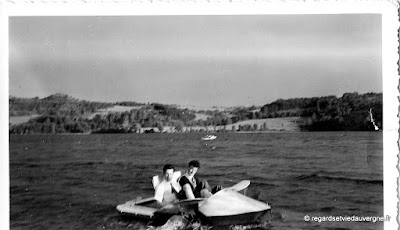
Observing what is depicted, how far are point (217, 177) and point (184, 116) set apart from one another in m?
0.18

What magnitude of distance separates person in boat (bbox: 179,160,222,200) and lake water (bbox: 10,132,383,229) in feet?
0.06

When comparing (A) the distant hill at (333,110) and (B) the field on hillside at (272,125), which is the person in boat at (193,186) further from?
(A) the distant hill at (333,110)

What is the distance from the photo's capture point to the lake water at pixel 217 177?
1.29 m

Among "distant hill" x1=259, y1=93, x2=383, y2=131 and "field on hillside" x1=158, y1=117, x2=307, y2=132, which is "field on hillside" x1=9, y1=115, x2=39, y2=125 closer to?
"field on hillside" x1=158, y1=117, x2=307, y2=132

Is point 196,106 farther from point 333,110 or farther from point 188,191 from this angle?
point 333,110

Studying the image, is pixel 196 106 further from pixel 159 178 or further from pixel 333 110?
pixel 333 110

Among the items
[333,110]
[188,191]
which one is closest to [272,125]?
[333,110]

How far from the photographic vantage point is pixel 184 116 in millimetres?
1302

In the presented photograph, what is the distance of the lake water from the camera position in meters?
1.29

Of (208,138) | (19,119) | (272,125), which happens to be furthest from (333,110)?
(19,119)

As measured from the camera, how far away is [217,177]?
1.29m

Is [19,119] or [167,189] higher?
[19,119]

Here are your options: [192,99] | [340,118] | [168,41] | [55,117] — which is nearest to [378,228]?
[340,118]
